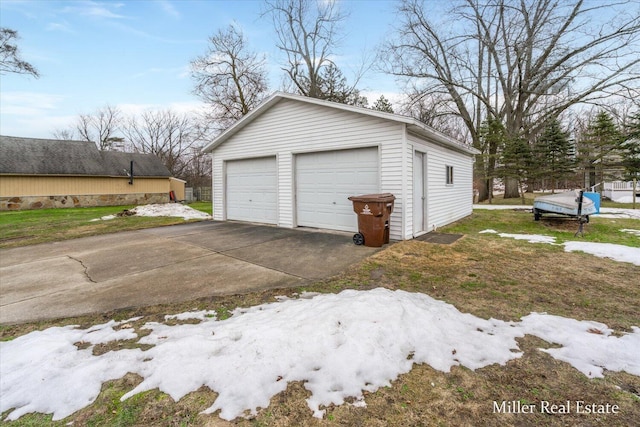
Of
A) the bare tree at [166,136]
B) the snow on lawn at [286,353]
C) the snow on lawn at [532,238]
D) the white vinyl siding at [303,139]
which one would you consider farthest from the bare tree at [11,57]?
the bare tree at [166,136]

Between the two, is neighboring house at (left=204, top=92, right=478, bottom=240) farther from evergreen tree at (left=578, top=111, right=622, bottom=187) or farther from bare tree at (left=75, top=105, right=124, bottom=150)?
bare tree at (left=75, top=105, right=124, bottom=150)

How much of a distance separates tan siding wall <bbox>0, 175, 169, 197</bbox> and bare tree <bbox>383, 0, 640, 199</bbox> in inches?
802

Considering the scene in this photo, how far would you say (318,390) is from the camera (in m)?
1.95

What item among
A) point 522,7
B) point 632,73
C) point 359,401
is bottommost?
point 359,401

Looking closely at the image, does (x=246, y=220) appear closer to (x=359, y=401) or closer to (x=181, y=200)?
(x=359, y=401)

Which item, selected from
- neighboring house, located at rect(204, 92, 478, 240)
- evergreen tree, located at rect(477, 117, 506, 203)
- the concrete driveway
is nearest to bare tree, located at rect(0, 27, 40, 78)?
neighboring house, located at rect(204, 92, 478, 240)

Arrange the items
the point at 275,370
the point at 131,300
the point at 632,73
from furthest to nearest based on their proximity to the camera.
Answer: the point at 632,73 → the point at 131,300 → the point at 275,370

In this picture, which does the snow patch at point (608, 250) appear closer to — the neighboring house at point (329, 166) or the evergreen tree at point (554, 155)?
the neighboring house at point (329, 166)

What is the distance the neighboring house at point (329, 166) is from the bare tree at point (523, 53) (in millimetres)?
11121

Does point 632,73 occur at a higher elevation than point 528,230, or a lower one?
higher

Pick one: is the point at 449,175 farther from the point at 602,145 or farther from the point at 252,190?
the point at 602,145

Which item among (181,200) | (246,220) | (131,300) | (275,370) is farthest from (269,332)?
(181,200)

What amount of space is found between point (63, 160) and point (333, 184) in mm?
21914

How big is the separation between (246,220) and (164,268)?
526cm
